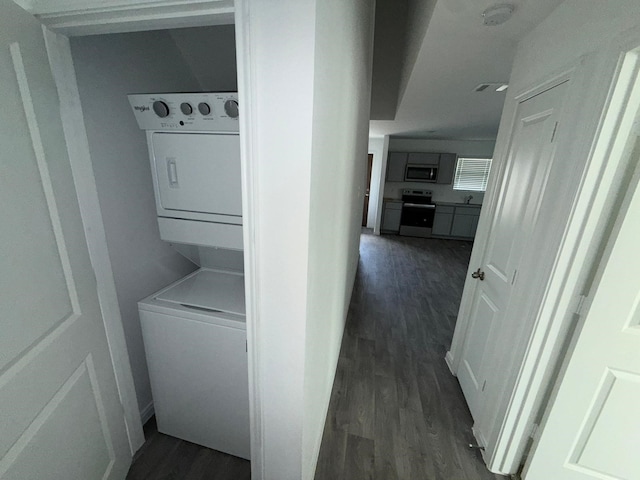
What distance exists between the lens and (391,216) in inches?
249

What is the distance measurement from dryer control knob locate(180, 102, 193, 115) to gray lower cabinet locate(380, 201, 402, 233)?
221 inches

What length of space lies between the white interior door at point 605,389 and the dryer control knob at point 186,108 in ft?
5.66

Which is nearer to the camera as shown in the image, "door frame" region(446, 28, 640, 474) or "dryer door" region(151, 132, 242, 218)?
"door frame" region(446, 28, 640, 474)

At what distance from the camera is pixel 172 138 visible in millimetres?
1205

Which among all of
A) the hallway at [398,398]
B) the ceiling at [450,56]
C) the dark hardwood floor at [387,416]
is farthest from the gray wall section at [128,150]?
the hallway at [398,398]

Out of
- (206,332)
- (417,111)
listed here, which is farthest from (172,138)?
(417,111)

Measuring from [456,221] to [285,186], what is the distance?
6.22m

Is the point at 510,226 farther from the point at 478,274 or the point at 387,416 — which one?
the point at 387,416

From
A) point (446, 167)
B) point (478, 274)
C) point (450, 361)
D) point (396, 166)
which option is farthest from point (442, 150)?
point (450, 361)

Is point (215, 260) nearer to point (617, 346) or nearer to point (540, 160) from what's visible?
point (540, 160)

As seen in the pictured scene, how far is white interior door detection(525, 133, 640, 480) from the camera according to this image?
0.96 m

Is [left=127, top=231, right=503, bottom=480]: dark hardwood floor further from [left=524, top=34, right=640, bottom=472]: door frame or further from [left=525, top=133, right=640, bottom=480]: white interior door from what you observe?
[left=524, top=34, right=640, bottom=472]: door frame

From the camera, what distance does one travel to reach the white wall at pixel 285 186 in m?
0.62

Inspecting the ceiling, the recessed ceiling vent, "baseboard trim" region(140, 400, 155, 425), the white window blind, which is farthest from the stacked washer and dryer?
the white window blind
